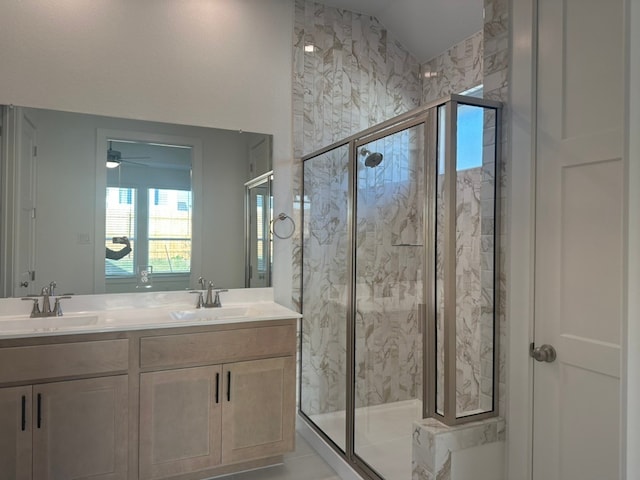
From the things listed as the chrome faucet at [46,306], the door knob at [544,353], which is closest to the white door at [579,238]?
the door knob at [544,353]

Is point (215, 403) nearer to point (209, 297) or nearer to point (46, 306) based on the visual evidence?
point (209, 297)

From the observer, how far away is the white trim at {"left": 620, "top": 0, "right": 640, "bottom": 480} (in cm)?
106

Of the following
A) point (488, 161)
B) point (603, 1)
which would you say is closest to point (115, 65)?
point (488, 161)

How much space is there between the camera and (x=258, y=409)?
2.43m

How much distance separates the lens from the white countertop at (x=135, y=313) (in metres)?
2.15

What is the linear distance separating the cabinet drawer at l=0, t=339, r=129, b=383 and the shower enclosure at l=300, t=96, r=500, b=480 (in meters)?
1.29

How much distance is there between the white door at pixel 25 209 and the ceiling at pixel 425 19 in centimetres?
208

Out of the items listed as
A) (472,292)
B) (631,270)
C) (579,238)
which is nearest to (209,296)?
(472,292)

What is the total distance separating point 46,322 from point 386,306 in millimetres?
1907

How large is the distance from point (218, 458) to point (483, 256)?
5.58 ft

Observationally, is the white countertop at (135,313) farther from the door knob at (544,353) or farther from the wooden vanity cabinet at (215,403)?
the door knob at (544,353)

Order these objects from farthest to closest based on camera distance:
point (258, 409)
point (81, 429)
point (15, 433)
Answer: point (258, 409), point (81, 429), point (15, 433)

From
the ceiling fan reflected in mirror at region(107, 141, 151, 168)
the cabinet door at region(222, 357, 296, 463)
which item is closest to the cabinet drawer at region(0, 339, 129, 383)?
the cabinet door at region(222, 357, 296, 463)

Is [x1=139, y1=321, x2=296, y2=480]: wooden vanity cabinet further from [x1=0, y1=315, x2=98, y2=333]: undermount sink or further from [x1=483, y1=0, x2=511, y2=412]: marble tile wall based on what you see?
[x1=483, y1=0, x2=511, y2=412]: marble tile wall
